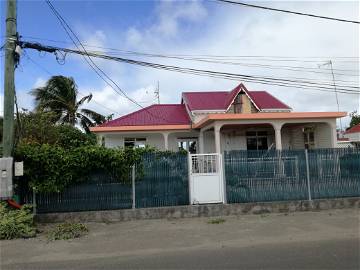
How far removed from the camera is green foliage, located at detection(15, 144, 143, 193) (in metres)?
10.9

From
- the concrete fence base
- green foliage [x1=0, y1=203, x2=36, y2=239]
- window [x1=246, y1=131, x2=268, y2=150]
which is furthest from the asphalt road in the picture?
window [x1=246, y1=131, x2=268, y2=150]

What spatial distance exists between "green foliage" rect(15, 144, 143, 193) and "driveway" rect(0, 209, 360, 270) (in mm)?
1595

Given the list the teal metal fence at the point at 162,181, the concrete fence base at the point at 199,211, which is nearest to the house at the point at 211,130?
the teal metal fence at the point at 162,181

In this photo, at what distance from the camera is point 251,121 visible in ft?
58.0

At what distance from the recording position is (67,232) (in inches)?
366

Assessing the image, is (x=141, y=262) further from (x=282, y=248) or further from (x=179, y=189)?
(x=179, y=189)

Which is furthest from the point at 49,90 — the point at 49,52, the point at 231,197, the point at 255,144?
the point at 231,197

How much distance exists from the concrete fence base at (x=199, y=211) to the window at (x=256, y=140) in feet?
31.2

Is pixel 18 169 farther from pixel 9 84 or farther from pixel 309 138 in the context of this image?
pixel 309 138

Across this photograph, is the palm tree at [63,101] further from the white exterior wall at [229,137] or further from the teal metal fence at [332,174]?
the teal metal fence at [332,174]

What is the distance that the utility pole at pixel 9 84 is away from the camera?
10.1 metres

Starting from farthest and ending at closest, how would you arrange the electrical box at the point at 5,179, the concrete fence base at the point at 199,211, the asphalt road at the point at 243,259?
the concrete fence base at the point at 199,211, the electrical box at the point at 5,179, the asphalt road at the point at 243,259

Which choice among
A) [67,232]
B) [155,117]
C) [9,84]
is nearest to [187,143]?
[155,117]

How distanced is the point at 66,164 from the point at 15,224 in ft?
7.50
